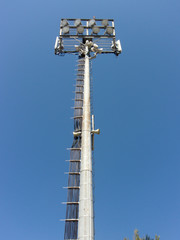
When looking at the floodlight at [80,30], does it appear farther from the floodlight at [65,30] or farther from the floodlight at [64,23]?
the floodlight at [64,23]

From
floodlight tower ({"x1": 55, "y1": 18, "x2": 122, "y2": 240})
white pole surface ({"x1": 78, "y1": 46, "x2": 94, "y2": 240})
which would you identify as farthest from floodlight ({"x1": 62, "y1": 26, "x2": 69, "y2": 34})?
white pole surface ({"x1": 78, "y1": 46, "x2": 94, "y2": 240})

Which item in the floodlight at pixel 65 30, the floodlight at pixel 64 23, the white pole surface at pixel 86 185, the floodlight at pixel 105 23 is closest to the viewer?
the white pole surface at pixel 86 185

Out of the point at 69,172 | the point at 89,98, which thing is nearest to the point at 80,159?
the point at 69,172

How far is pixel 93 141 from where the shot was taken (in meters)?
15.5

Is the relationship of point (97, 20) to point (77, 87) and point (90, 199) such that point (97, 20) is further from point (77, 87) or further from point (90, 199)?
point (90, 199)

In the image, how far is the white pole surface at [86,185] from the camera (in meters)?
11.2

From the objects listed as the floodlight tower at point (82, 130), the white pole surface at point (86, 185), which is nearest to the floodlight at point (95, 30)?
the floodlight tower at point (82, 130)

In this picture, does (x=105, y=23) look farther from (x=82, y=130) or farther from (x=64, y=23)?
(x=82, y=130)

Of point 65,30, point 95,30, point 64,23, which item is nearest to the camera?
point 65,30

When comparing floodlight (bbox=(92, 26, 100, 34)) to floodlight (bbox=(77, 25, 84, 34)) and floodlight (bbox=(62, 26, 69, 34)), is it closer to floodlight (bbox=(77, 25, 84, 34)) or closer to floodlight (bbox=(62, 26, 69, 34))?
floodlight (bbox=(77, 25, 84, 34))

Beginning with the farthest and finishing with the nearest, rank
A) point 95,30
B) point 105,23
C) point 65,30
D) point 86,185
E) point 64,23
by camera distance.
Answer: point 105,23 → point 64,23 → point 95,30 → point 65,30 → point 86,185

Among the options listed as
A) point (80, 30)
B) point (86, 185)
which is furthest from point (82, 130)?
point (80, 30)

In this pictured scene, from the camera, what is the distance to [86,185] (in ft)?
41.4

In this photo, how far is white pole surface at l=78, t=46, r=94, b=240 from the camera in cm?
1124
